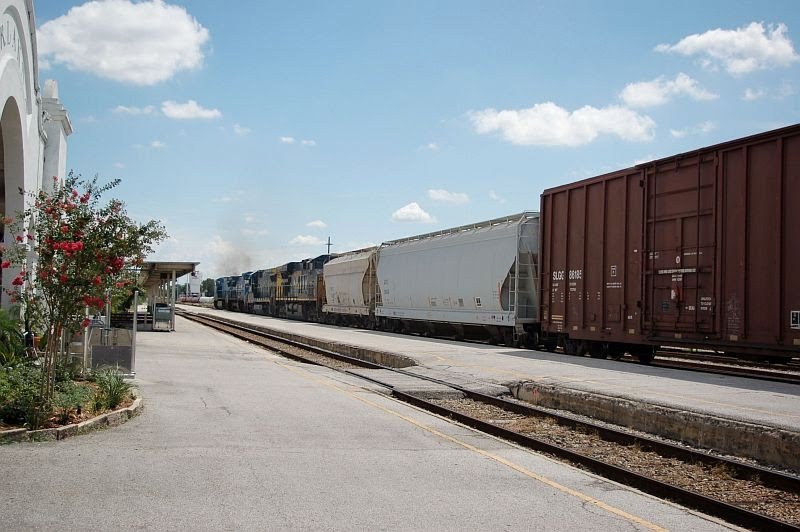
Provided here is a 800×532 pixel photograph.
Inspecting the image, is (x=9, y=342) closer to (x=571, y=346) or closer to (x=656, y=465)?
(x=656, y=465)

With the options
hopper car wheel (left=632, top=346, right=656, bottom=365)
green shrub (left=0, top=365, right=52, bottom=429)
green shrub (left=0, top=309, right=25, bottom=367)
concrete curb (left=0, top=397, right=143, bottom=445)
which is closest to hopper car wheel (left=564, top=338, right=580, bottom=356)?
hopper car wheel (left=632, top=346, right=656, bottom=365)

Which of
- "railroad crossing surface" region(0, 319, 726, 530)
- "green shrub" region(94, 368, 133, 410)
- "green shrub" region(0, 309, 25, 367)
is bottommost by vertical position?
"railroad crossing surface" region(0, 319, 726, 530)

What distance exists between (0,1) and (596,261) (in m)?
14.8

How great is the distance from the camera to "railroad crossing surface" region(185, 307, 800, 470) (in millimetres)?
8898

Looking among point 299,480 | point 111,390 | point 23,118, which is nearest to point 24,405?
point 111,390

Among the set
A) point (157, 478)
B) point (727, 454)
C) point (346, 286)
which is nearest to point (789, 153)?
point (727, 454)

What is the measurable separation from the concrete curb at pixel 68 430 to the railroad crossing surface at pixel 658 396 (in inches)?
286

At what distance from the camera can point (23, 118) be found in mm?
12891

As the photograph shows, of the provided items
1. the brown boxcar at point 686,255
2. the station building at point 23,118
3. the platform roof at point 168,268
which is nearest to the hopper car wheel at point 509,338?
the brown boxcar at point 686,255

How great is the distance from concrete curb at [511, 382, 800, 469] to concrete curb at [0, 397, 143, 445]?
7184 mm

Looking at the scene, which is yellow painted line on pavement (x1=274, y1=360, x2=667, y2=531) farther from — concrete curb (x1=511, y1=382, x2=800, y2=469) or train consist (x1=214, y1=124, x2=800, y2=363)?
train consist (x1=214, y1=124, x2=800, y2=363)

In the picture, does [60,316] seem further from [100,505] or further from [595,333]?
[595,333]

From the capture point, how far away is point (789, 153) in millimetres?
13891

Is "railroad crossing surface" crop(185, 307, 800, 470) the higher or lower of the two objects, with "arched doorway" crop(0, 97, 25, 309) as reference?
lower
